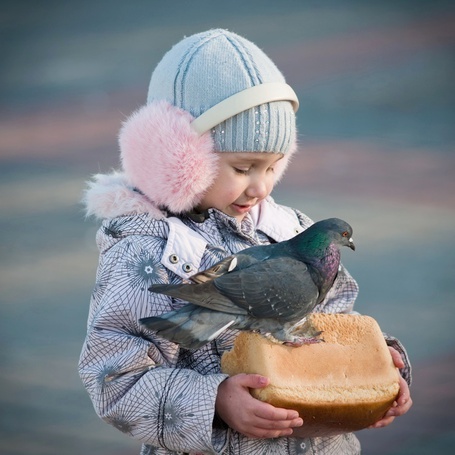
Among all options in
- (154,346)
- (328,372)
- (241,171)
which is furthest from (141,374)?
(241,171)

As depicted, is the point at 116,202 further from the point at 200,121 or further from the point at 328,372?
the point at 328,372

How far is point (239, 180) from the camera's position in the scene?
1375 mm

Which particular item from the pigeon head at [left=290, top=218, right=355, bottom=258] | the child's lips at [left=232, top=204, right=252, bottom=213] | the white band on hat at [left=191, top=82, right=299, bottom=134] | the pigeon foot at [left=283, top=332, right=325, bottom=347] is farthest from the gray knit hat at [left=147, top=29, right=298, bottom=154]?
the pigeon foot at [left=283, top=332, right=325, bottom=347]

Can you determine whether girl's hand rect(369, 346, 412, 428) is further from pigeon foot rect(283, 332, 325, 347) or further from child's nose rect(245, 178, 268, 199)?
child's nose rect(245, 178, 268, 199)

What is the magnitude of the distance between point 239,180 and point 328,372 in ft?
1.19

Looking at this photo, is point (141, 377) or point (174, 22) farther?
point (174, 22)

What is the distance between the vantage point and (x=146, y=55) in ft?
8.02

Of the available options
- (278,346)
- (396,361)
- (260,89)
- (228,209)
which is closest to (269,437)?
(278,346)

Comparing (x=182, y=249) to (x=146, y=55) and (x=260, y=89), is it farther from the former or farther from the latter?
(x=146, y=55)

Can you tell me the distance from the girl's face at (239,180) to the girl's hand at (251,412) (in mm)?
330

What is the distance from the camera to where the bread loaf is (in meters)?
1.17

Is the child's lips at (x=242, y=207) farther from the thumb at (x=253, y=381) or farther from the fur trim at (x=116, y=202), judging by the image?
the thumb at (x=253, y=381)

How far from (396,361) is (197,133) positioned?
49 centimetres

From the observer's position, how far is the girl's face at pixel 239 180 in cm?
137
